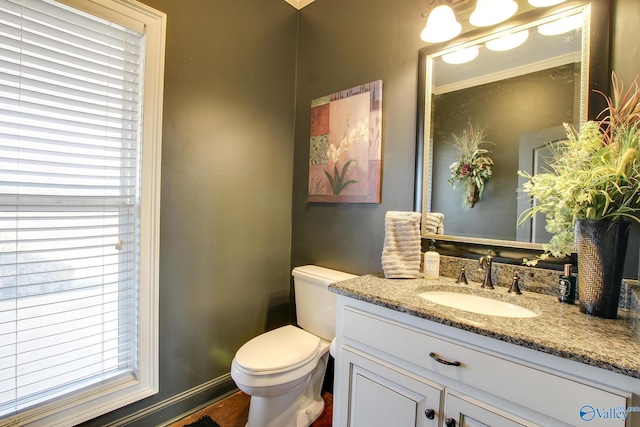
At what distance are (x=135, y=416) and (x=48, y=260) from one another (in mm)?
859

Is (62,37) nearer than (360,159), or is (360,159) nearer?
(62,37)

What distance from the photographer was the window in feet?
3.70

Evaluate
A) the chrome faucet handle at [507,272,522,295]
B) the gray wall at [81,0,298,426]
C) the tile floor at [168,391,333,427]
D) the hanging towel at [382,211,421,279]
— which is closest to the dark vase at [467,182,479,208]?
the hanging towel at [382,211,421,279]

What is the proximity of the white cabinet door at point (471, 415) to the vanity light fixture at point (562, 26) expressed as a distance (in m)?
1.38

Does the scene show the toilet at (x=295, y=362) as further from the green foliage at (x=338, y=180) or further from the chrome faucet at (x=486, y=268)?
the chrome faucet at (x=486, y=268)

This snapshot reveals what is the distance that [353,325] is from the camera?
1.17 meters

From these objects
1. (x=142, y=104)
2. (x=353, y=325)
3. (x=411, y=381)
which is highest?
(x=142, y=104)

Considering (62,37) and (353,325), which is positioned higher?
(62,37)

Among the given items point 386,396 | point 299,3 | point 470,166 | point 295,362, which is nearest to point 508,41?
point 470,166

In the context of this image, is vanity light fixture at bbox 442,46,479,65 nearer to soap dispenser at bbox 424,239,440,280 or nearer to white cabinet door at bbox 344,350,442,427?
soap dispenser at bbox 424,239,440,280

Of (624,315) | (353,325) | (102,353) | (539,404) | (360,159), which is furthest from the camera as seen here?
(360,159)

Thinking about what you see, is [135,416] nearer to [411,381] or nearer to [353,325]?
[353,325]

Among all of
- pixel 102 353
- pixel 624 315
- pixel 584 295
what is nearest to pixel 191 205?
pixel 102 353

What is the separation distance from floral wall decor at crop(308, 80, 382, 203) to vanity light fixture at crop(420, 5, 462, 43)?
354 mm
